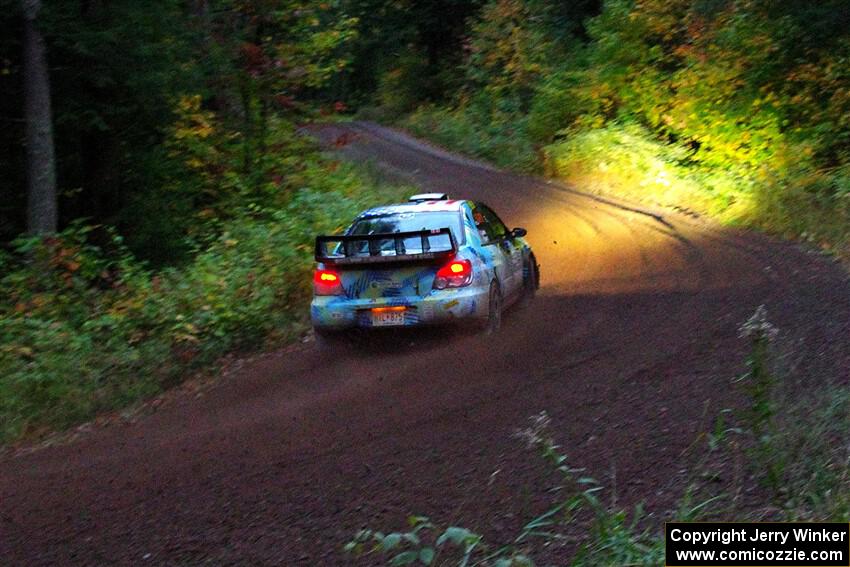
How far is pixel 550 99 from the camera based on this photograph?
32.2 m

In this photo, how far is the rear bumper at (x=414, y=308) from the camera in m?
11.3

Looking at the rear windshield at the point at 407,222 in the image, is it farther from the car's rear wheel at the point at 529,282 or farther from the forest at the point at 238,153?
the car's rear wheel at the point at 529,282

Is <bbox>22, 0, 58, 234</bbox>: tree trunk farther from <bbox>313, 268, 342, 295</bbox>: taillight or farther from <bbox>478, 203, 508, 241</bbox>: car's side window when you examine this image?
<bbox>478, 203, 508, 241</bbox>: car's side window

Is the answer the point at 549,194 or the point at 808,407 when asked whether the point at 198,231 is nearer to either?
the point at 549,194

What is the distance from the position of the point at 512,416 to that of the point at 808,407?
2.45m

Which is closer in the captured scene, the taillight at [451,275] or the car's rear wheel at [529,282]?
the taillight at [451,275]

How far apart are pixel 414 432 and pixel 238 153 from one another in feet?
46.4

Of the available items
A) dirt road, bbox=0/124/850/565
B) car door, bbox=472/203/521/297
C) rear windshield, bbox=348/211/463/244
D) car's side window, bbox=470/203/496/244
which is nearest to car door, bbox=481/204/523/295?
car door, bbox=472/203/521/297

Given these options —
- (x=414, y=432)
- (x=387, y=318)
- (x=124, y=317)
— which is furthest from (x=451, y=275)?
(x=124, y=317)

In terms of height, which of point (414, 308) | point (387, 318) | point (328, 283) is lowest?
point (387, 318)

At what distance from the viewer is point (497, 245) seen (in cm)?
1282

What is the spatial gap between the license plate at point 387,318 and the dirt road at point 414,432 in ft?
1.33

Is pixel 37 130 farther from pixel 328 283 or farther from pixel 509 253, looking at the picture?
pixel 509 253

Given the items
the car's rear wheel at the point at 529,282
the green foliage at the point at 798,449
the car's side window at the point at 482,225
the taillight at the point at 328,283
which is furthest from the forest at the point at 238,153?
the green foliage at the point at 798,449
